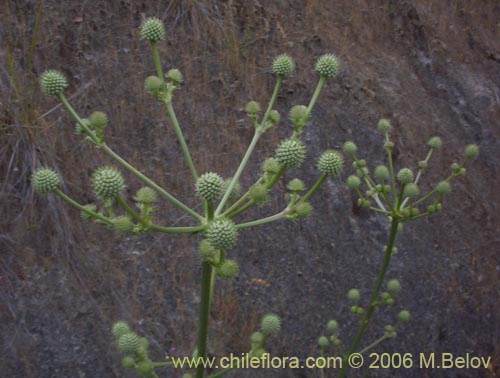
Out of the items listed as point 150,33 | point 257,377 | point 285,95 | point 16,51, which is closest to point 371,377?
point 257,377

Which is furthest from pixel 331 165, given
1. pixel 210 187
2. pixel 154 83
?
pixel 154 83

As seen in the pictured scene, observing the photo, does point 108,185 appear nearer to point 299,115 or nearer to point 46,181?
point 46,181

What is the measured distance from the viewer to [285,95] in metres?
4.96

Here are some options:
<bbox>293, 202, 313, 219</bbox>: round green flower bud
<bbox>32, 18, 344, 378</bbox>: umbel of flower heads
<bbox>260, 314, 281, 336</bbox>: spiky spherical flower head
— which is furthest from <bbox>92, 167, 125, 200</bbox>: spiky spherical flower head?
<bbox>260, 314, 281, 336</bbox>: spiky spherical flower head

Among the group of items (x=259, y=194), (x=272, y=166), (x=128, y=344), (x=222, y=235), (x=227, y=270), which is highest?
(x=272, y=166)

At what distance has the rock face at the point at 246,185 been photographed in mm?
3885

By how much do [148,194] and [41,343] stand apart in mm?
2401

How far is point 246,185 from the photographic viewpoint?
4.51 m

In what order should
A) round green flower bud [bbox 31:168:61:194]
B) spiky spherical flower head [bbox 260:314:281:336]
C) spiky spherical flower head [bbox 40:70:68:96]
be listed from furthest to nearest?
1. spiky spherical flower head [bbox 260:314:281:336]
2. spiky spherical flower head [bbox 40:70:68:96]
3. round green flower bud [bbox 31:168:61:194]

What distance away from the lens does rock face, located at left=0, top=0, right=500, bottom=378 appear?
12.7 ft

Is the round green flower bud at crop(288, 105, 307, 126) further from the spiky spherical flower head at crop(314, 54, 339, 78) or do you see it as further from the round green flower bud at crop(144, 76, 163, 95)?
the round green flower bud at crop(144, 76, 163, 95)

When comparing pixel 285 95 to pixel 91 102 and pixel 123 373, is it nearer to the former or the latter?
pixel 91 102

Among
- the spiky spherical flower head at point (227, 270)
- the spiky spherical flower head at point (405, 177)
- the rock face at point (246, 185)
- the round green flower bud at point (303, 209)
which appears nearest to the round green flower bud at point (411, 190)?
the spiky spherical flower head at point (405, 177)

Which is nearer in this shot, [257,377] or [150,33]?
[150,33]
